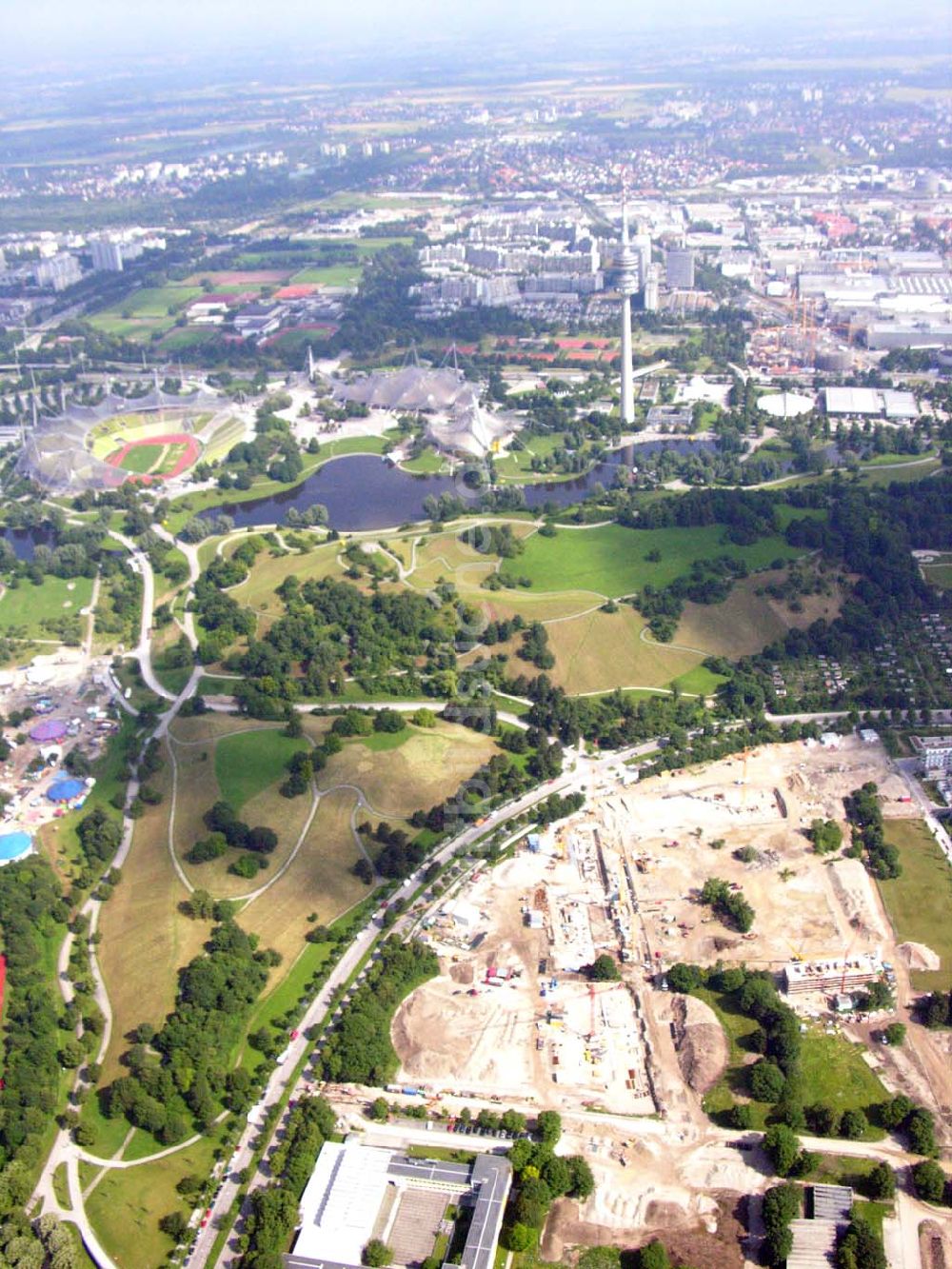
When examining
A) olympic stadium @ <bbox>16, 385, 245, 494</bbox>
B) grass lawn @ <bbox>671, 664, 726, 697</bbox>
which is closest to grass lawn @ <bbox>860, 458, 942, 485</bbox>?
grass lawn @ <bbox>671, 664, 726, 697</bbox>

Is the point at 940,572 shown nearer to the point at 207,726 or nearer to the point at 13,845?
the point at 207,726

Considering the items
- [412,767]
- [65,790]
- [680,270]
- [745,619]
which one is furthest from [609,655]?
[680,270]

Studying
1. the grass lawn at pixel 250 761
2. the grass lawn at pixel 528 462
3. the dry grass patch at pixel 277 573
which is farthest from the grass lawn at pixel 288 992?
the grass lawn at pixel 528 462

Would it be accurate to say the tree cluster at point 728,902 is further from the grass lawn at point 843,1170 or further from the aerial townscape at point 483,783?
the grass lawn at point 843,1170

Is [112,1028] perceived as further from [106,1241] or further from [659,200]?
[659,200]

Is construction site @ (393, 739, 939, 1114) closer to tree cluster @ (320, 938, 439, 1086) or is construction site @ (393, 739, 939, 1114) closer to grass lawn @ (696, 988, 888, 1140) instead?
tree cluster @ (320, 938, 439, 1086)
